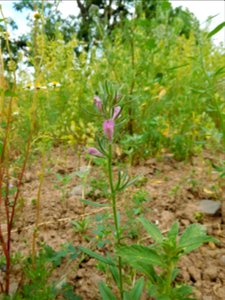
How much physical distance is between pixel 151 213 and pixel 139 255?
36.1 inches

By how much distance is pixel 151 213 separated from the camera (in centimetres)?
189

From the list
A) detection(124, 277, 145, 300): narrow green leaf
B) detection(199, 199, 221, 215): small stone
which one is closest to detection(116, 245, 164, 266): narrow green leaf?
detection(124, 277, 145, 300): narrow green leaf

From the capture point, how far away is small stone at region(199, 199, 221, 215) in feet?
6.14

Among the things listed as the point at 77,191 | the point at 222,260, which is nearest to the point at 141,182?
the point at 77,191

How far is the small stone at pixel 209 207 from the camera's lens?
1.87 m

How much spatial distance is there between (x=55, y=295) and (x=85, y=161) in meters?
1.50

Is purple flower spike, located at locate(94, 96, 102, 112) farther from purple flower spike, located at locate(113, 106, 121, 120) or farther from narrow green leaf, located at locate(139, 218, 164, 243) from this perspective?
narrow green leaf, located at locate(139, 218, 164, 243)

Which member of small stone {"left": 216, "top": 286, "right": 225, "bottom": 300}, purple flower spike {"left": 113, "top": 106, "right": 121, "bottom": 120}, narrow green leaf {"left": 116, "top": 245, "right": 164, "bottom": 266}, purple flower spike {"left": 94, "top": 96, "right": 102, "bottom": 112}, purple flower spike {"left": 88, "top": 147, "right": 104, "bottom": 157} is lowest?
small stone {"left": 216, "top": 286, "right": 225, "bottom": 300}

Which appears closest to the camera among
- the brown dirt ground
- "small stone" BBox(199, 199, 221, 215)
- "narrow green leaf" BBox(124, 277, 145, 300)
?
"narrow green leaf" BBox(124, 277, 145, 300)

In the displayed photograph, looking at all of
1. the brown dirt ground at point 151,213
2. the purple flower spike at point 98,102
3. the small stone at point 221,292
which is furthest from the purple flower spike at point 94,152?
the small stone at point 221,292

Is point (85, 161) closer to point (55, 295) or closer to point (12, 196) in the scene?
point (12, 196)

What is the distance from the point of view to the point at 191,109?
9.43 ft

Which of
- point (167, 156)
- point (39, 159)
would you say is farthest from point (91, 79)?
point (167, 156)

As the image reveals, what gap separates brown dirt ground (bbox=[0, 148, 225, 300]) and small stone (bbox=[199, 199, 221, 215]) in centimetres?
2
